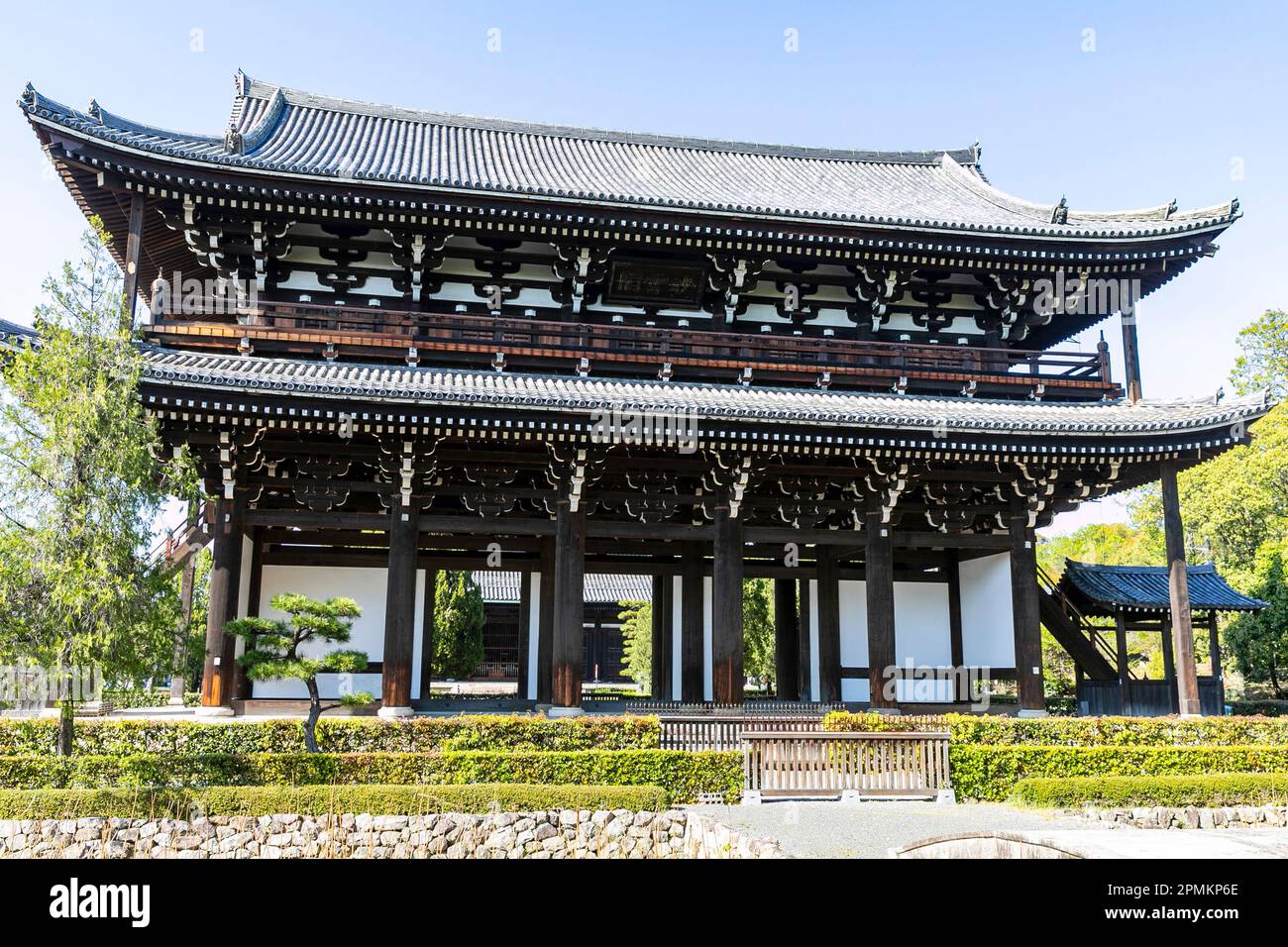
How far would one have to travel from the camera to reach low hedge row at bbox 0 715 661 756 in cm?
1280

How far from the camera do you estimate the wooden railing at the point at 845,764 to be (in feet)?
45.7

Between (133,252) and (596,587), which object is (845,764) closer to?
(133,252)

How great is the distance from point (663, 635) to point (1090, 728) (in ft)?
31.5

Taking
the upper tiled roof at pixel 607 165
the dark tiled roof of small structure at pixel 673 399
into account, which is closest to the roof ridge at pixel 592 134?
the upper tiled roof at pixel 607 165

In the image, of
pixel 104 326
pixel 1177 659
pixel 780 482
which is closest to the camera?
pixel 104 326

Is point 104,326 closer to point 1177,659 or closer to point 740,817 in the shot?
Result: point 740,817

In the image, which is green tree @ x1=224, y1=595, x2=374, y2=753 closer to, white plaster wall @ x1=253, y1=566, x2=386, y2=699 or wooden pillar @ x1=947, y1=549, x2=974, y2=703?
white plaster wall @ x1=253, y1=566, x2=386, y2=699

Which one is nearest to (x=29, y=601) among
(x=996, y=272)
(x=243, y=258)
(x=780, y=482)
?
(x=243, y=258)

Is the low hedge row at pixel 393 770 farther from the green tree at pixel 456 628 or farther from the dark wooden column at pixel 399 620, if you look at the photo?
the green tree at pixel 456 628

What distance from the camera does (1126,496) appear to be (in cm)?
5419

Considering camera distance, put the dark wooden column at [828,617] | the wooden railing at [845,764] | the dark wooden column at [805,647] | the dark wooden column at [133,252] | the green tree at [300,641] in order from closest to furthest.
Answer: the green tree at [300,641], the wooden railing at [845,764], the dark wooden column at [133,252], the dark wooden column at [828,617], the dark wooden column at [805,647]

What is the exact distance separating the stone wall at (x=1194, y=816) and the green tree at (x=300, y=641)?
11.0 meters

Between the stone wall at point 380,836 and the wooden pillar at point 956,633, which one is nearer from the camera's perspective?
the stone wall at point 380,836

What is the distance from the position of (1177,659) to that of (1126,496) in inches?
1651
